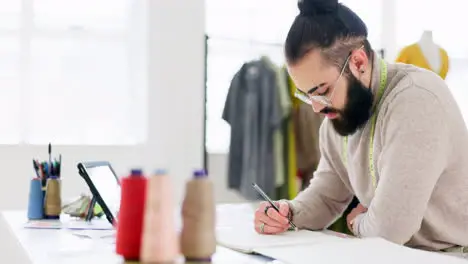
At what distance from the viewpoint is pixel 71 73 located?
4266 millimetres

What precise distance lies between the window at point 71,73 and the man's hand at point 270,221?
8.98 feet

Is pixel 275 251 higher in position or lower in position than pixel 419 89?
lower

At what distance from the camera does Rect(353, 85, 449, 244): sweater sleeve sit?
4.72 feet

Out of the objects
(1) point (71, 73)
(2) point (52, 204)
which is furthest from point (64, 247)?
(1) point (71, 73)

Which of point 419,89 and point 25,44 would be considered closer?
point 419,89

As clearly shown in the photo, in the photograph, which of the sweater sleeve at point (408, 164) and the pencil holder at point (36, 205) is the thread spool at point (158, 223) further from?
the pencil holder at point (36, 205)

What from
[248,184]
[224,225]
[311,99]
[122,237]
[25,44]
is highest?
[25,44]

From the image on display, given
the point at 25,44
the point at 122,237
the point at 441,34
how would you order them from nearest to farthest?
the point at 122,237 → the point at 25,44 → the point at 441,34

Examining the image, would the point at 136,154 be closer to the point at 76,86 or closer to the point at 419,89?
the point at 76,86

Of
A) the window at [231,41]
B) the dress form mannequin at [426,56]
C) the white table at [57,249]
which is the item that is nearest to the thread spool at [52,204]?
the white table at [57,249]

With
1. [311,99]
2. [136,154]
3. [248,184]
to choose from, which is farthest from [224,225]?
[136,154]

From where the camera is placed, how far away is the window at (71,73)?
13.4 ft

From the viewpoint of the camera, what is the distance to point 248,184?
3.85 m

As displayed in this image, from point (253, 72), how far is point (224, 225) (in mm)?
2379
